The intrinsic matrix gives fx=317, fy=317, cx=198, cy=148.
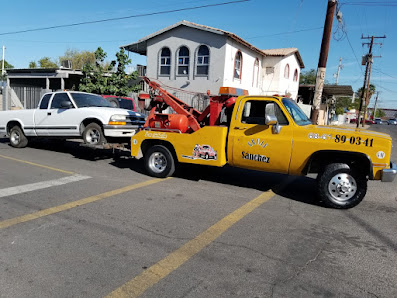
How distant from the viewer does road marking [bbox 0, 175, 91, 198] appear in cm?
576

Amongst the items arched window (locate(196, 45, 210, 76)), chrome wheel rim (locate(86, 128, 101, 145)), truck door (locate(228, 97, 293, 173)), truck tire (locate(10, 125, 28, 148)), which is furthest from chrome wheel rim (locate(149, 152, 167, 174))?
arched window (locate(196, 45, 210, 76))

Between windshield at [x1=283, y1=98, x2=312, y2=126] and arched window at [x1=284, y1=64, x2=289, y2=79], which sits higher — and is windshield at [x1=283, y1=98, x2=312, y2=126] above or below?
below

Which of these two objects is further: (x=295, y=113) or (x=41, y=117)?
(x=41, y=117)

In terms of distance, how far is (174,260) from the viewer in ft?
11.5

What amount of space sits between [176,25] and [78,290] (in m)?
20.3

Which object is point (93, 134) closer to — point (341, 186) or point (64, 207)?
point (64, 207)

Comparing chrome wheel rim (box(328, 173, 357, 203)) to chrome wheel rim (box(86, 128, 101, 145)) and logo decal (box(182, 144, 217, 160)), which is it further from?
chrome wheel rim (box(86, 128, 101, 145))

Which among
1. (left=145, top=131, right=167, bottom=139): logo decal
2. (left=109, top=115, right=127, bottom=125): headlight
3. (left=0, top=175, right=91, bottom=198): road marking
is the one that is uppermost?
(left=109, top=115, right=127, bottom=125): headlight

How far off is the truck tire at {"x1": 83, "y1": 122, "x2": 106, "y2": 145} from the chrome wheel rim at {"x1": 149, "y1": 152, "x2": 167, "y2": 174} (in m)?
1.89

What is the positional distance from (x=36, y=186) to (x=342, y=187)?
5.73 metres

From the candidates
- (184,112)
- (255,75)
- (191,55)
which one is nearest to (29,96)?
(191,55)

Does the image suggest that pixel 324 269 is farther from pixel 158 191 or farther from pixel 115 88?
pixel 115 88

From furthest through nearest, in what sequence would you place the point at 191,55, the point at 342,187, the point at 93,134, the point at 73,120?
the point at 191,55 → the point at 73,120 → the point at 93,134 → the point at 342,187

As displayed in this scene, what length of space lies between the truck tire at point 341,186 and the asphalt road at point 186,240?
8.0 inches
